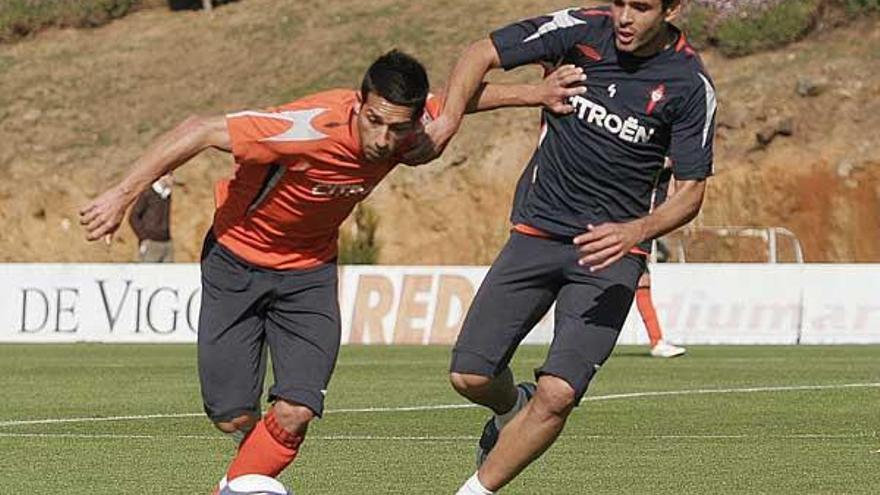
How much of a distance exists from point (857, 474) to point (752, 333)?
16.8 m

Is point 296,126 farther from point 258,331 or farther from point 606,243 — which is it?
point 606,243

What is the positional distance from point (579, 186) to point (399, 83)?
1353 millimetres

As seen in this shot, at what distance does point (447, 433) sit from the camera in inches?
580

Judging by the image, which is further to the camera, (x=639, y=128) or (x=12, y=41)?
(x=12, y=41)

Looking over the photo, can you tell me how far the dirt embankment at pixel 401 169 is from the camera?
4050 centimetres

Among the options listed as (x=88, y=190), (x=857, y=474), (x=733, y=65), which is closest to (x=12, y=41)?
(x=88, y=190)

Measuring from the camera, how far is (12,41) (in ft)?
163

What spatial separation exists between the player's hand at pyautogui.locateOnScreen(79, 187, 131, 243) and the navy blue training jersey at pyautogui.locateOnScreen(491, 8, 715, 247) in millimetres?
2174

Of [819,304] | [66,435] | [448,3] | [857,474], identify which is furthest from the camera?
[448,3]

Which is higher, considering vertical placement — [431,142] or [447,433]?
[431,142]

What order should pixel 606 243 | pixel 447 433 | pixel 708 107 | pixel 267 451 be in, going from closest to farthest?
1. pixel 606 243
2. pixel 267 451
3. pixel 708 107
4. pixel 447 433

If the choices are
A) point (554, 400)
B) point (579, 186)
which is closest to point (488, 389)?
point (554, 400)

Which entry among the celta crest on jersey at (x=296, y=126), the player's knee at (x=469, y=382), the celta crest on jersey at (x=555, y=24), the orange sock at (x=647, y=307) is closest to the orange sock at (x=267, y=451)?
the player's knee at (x=469, y=382)

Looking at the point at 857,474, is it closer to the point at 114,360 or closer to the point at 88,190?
the point at 114,360
